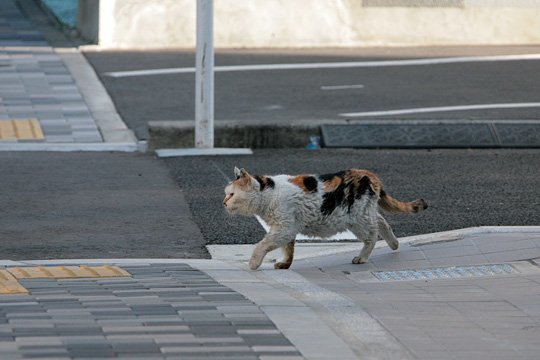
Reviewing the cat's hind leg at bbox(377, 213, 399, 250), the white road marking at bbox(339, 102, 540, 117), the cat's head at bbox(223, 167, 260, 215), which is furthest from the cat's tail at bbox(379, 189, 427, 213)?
the white road marking at bbox(339, 102, 540, 117)

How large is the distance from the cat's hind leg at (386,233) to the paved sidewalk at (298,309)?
0.37 feet

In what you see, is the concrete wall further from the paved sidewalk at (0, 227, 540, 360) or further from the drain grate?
the drain grate

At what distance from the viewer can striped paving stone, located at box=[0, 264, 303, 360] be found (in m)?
6.18

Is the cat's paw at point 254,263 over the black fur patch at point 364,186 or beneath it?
beneath

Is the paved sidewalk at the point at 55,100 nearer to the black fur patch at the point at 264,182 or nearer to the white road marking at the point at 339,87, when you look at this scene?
the white road marking at the point at 339,87

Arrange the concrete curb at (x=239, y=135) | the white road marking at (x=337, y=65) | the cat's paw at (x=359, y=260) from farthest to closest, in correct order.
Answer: the white road marking at (x=337, y=65), the concrete curb at (x=239, y=135), the cat's paw at (x=359, y=260)

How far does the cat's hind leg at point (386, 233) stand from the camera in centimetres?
927

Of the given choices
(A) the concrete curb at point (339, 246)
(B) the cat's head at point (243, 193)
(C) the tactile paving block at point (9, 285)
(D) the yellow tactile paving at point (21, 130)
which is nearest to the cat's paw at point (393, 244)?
(A) the concrete curb at point (339, 246)

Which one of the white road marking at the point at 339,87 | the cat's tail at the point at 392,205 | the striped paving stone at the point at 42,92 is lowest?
the striped paving stone at the point at 42,92

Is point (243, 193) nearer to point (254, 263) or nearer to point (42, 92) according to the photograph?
point (254, 263)

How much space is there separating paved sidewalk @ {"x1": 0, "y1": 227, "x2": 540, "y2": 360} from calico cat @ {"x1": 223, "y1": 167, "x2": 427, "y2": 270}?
0.24 m

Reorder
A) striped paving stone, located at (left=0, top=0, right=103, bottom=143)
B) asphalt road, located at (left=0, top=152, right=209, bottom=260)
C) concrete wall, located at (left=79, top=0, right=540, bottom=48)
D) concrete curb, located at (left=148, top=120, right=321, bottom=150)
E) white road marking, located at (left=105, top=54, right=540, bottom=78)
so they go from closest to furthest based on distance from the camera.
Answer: asphalt road, located at (left=0, top=152, right=209, bottom=260) < concrete curb, located at (left=148, top=120, right=321, bottom=150) < striped paving stone, located at (left=0, top=0, right=103, bottom=143) < white road marking, located at (left=105, top=54, right=540, bottom=78) < concrete wall, located at (left=79, top=0, right=540, bottom=48)

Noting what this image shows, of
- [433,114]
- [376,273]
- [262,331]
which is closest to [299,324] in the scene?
[262,331]

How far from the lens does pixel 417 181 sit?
40.7 ft
